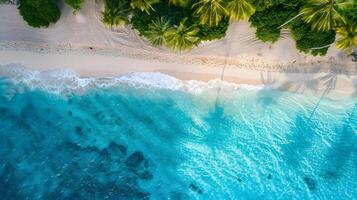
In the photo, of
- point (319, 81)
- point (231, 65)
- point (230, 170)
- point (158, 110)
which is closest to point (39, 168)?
point (158, 110)

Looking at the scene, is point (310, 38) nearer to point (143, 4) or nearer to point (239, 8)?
point (239, 8)

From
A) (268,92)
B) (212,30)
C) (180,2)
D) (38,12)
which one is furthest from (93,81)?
(268,92)

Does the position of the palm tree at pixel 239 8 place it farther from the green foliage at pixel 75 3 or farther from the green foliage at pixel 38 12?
the green foliage at pixel 38 12

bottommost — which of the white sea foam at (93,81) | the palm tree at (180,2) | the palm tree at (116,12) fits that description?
the white sea foam at (93,81)

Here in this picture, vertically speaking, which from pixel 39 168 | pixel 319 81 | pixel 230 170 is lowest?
pixel 39 168

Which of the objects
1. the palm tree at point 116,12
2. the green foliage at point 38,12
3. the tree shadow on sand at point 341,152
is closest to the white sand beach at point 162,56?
the green foliage at point 38,12

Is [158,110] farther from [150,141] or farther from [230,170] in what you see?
[230,170]
